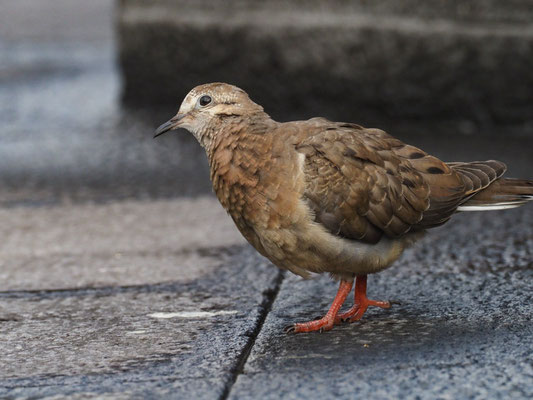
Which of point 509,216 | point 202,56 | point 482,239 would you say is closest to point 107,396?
point 482,239

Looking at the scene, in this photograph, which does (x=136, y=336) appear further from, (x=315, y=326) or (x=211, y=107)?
(x=211, y=107)

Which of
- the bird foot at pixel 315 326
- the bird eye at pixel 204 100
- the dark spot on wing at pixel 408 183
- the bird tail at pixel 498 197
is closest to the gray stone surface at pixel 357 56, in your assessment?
the bird tail at pixel 498 197

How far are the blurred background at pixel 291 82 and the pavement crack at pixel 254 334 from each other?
191 cm

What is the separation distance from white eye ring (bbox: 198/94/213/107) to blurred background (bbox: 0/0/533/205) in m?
2.11

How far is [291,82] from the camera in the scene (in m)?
7.72

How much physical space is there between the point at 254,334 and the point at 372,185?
0.79m

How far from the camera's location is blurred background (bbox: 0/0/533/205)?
6691mm

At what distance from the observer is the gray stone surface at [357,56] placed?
23.1 ft

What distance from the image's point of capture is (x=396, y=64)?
7.25 m

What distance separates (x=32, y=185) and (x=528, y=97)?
12.4 feet

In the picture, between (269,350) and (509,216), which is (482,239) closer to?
(509,216)

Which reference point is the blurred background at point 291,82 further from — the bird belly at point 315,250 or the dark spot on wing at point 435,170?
the bird belly at point 315,250

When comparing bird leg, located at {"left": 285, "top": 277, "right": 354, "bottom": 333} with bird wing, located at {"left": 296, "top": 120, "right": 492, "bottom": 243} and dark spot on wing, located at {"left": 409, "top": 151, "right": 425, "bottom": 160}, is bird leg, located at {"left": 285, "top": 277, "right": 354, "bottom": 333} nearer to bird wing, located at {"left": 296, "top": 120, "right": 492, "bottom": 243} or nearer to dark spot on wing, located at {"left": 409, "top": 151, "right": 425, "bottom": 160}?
bird wing, located at {"left": 296, "top": 120, "right": 492, "bottom": 243}

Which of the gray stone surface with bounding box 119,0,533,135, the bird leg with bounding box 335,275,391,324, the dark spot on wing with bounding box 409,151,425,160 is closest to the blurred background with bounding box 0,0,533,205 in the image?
the gray stone surface with bounding box 119,0,533,135
